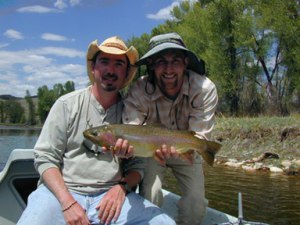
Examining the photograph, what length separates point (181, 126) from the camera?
4.48m

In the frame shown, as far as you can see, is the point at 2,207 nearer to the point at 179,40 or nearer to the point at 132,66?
the point at 132,66

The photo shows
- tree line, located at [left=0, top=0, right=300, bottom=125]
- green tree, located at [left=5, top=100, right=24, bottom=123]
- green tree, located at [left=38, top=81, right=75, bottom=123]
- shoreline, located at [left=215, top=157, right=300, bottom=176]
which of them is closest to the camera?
shoreline, located at [left=215, top=157, right=300, bottom=176]

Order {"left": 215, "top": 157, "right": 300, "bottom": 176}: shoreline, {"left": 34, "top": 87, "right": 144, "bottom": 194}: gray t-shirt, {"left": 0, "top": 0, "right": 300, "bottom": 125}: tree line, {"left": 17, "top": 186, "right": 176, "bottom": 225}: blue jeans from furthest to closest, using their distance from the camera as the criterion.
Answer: {"left": 0, "top": 0, "right": 300, "bottom": 125}: tree line
{"left": 215, "top": 157, "right": 300, "bottom": 176}: shoreline
{"left": 34, "top": 87, "right": 144, "bottom": 194}: gray t-shirt
{"left": 17, "top": 186, "right": 176, "bottom": 225}: blue jeans

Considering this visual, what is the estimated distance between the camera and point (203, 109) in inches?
170

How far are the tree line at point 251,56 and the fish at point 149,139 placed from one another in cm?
2681

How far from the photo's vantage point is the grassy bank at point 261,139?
17250 millimetres

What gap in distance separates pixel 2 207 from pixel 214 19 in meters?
30.5

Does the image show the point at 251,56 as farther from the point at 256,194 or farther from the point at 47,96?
the point at 47,96

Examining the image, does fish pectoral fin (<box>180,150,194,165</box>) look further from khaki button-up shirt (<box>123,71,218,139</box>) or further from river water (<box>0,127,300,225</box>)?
river water (<box>0,127,300,225</box>)

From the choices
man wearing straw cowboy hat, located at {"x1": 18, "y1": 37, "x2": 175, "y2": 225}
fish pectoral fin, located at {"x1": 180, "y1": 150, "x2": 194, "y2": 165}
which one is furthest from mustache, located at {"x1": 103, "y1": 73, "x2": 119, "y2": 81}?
fish pectoral fin, located at {"x1": 180, "y1": 150, "x2": 194, "y2": 165}

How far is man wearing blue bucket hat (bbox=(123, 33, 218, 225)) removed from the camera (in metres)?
4.18

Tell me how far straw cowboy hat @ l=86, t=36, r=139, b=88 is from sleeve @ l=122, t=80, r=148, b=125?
0.13 metres

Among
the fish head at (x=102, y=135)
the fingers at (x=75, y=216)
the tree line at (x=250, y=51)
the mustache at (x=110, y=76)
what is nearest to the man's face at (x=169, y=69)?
the mustache at (x=110, y=76)

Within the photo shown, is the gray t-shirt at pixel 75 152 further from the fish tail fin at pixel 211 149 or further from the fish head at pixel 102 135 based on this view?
the fish tail fin at pixel 211 149
